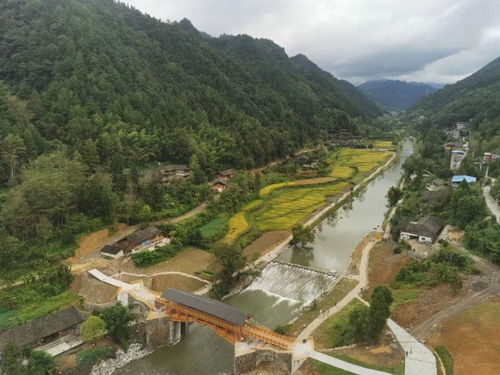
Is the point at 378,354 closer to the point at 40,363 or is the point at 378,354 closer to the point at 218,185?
the point at 40,363

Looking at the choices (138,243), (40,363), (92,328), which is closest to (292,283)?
(138,243)

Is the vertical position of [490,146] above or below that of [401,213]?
above

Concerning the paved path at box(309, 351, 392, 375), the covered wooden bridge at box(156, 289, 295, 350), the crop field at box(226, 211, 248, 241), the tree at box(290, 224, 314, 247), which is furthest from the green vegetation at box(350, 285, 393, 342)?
the crop field at box(226, 211, 248, 241)

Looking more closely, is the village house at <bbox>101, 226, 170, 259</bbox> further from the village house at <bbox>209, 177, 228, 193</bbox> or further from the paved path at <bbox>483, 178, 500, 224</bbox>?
the paved path at <bbox>483, 178, 500, 224</bbox>

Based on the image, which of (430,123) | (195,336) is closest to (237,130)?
(195,336)

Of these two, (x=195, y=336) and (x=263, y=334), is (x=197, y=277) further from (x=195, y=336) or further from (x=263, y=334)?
(x=263, y=334)

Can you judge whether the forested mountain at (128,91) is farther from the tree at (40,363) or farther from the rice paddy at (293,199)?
the tree at (40,363)
